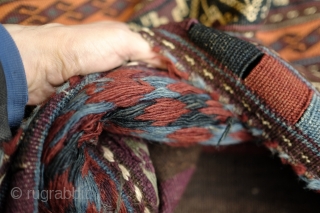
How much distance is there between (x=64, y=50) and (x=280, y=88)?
40 centimetres

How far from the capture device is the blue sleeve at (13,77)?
1.87ft

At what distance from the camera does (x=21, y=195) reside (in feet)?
1.73

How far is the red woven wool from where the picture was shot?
0.62 m

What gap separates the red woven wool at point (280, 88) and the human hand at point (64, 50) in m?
0.24

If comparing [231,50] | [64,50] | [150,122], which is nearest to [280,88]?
[231,50]

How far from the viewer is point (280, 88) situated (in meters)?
0.63

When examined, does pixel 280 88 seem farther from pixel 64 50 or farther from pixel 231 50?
pixel 64 50
